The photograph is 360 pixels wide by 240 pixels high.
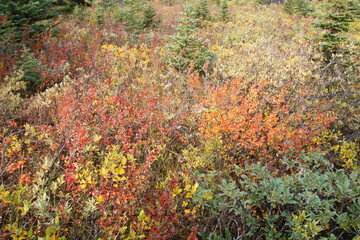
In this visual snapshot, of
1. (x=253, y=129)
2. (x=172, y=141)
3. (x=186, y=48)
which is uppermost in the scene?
(x=186, y=48)

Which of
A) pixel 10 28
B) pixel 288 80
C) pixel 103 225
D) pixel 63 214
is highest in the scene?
pixel 10 28

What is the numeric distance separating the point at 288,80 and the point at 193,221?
520 centimetres

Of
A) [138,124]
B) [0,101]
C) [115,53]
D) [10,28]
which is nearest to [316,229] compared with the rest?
[138,124]

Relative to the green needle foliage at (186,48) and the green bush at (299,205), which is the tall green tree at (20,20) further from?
the green bush at (299,205)

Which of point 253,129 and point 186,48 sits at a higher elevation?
point 186,48

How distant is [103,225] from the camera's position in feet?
8.18

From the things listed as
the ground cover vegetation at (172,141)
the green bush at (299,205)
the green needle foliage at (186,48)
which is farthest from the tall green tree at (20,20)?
the green bush at (299,205)

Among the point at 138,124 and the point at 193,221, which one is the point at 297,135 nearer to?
the point at 193,221

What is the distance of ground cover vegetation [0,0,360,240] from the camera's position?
254 centimetres

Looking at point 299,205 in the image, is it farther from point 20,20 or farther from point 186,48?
point 20,20

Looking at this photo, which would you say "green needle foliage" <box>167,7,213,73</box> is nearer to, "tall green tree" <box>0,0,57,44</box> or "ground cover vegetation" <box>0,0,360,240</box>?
"ground cover vegetation" <box>0,0,360,240</box>

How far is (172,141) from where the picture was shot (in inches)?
182

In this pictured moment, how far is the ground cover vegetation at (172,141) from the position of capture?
8.32ft

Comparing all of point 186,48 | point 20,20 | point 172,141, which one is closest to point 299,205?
point 172,141
